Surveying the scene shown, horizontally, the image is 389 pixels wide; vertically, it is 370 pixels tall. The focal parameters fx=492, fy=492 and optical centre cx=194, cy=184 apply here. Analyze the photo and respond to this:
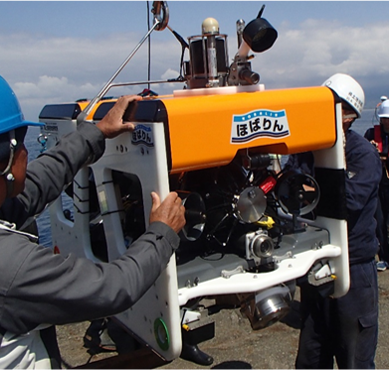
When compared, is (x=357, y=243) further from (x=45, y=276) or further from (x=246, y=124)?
(x=45, y=276)

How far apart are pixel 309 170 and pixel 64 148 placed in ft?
4.10

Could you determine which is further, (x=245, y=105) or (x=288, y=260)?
(x=288, y=260)

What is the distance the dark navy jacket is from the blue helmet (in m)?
1.51

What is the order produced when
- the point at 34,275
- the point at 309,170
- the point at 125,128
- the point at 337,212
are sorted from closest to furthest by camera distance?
the point at 34,275
the point at 125,128
the point at 337,212
the point at 309,170

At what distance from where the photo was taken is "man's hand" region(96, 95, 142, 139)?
1828 mm

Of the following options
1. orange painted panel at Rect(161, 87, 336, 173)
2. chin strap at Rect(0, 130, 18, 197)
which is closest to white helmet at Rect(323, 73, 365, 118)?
orange painted panel at Rect(161, 87, 336, 173)

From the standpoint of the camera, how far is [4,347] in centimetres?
143

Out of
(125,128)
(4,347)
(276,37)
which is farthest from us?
(276,37)

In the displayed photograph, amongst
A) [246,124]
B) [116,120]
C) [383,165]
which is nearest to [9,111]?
[116,120]

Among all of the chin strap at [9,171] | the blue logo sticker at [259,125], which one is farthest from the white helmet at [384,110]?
the chin strap at [9,171]

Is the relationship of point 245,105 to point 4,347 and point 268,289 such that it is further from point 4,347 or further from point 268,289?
point 4,347

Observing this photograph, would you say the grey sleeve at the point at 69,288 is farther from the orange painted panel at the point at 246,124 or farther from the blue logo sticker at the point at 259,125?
the blue logo sticker at the point at 259,125

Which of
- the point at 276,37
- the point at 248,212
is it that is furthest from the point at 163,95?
the point at 248,212

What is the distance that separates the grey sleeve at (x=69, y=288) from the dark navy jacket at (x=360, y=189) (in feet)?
4.50
